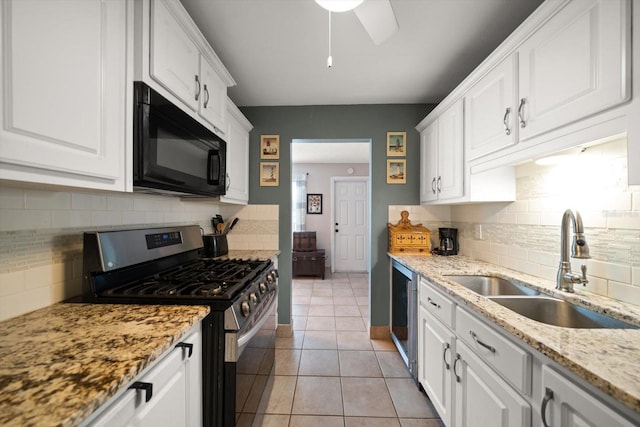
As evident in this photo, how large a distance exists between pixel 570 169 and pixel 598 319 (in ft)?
2.45

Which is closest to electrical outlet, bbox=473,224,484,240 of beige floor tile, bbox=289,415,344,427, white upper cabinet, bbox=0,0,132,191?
beige floor tile, bbox=289,415,344,427

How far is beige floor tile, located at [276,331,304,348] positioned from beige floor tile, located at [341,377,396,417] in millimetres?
637

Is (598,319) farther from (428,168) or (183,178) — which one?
(183,178)

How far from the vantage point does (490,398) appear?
991mm

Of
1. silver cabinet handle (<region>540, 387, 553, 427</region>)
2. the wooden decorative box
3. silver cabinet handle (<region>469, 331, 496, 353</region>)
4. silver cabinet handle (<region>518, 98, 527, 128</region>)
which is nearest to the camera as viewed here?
silver cabinet handle (<region>540, 387, 553, 427</region>)

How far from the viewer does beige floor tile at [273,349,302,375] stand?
2.03 meters

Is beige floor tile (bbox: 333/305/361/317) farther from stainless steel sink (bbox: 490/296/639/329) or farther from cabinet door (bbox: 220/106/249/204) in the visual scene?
stainless steel sink (bbox: 490/296/639/329)

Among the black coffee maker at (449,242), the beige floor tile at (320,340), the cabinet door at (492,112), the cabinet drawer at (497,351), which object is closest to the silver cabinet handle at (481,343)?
the cabinet drawer at (497,351)

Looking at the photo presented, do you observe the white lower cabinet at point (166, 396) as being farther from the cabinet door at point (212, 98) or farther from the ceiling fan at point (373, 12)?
the ceiling fan at point (373, 12)

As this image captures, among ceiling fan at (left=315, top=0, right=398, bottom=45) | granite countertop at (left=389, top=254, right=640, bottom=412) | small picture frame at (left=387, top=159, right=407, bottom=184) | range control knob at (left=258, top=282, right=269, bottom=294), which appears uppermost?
ceiling fan at (left=315, top=0, right=398, bottom=45)

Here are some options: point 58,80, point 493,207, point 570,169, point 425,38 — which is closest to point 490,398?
point 570,169

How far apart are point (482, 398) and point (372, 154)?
6.85 feet

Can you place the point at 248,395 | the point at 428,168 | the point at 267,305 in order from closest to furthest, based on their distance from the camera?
the point at 248,395, the point at 267,305, the point at 428,168

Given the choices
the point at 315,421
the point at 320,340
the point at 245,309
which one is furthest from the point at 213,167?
the point at 320,340
